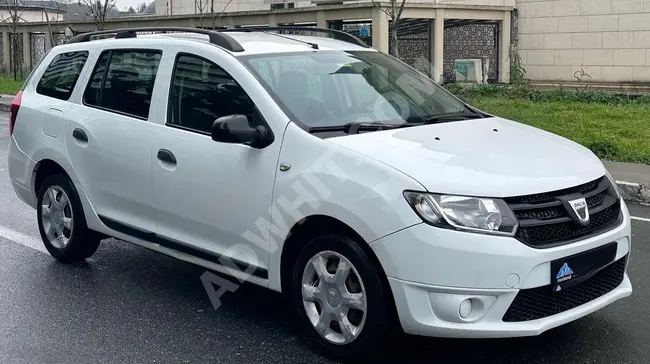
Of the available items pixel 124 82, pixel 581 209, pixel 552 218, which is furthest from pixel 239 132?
pixel 581 209

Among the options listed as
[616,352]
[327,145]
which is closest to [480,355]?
[616,352]

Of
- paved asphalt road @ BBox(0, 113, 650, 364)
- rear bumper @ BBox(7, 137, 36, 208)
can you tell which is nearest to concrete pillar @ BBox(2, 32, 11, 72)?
rear bumper @ BBox(7, 137, 36, 208)

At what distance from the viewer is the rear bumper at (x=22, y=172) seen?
21.0ft

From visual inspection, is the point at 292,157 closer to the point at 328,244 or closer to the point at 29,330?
the point at 328,244

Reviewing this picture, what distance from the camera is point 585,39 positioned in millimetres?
18609

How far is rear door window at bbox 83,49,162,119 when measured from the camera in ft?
18.0

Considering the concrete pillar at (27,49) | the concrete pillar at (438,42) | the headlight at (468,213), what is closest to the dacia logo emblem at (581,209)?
the headlight at (468,213)

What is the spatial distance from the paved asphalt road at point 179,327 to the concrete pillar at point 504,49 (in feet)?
45.7

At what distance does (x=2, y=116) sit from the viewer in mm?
19438

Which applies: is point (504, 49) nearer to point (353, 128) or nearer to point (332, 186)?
point (353, 128)

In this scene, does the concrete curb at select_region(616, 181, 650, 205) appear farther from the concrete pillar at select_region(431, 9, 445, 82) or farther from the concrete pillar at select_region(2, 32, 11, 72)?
the concrete pillar at select_region(2, 32, 11, 72)

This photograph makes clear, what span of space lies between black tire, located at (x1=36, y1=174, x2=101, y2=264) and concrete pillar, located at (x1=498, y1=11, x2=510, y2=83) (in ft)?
49.8

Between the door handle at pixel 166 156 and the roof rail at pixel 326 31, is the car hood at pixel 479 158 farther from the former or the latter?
the roof rail at pixel 326 31

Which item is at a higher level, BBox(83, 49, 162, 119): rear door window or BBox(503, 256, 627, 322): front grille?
BBox(83, 49, 162, 119): rear door window
